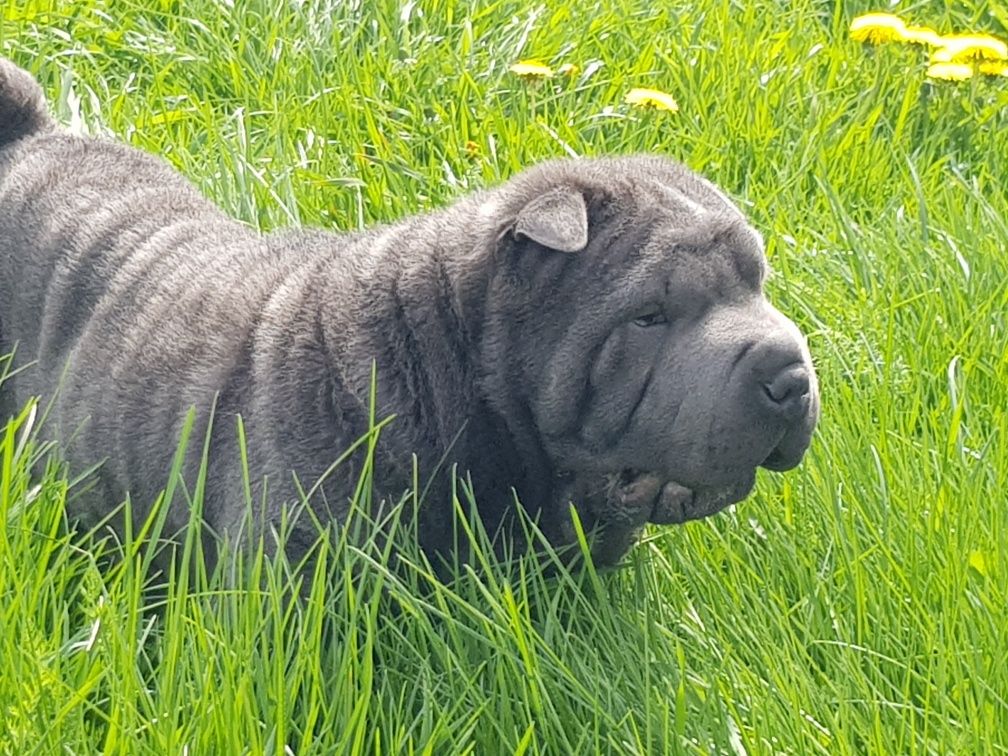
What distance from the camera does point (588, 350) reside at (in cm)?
333

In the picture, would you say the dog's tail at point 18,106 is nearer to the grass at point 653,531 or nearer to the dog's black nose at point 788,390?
the grass at point 653,531

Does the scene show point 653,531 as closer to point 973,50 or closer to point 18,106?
point 18,106

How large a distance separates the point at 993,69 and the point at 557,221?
294 centimetres

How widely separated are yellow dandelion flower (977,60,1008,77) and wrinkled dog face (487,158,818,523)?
252 centimetres

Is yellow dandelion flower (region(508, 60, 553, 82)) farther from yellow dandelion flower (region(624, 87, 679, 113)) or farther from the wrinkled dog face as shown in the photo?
the wrinkled dog face

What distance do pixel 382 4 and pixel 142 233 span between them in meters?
2.04

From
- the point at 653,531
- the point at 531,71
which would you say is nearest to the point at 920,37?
the point at 531,71

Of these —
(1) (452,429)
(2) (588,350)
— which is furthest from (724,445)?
(1) (452,429)

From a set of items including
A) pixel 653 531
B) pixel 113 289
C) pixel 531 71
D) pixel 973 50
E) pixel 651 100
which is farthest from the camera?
pixel 973 50

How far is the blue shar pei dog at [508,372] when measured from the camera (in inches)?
128

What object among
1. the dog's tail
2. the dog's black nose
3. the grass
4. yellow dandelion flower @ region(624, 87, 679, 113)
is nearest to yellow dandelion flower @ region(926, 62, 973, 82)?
the grass

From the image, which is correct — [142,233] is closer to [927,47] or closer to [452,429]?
[452,429]

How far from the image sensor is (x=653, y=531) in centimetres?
385

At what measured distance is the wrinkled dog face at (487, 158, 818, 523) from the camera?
3205mm
